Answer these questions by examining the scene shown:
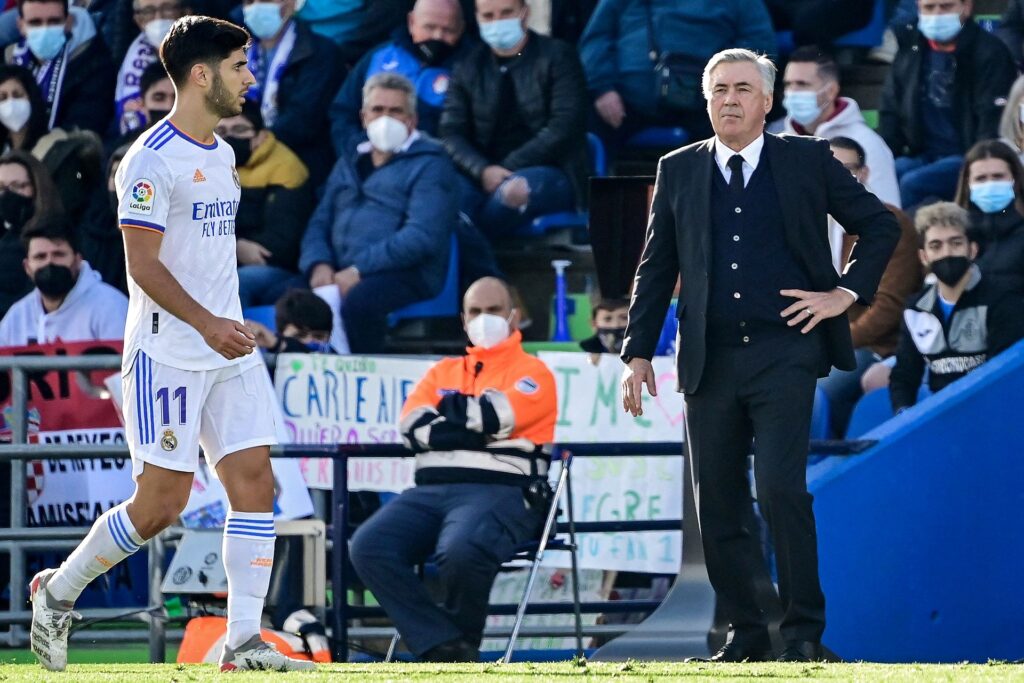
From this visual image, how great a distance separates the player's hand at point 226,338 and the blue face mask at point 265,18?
6776 mm

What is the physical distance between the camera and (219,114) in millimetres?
6484

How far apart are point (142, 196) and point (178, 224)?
0.16 meters

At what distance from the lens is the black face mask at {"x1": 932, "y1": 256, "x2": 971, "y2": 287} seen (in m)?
9.66

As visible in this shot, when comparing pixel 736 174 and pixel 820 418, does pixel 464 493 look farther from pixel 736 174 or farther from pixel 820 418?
pixel 736 174

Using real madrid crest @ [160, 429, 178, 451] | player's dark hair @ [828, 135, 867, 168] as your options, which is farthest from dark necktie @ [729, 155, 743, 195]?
player's dark hair @ [828, 135, 867, 168]

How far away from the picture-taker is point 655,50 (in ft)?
39.2

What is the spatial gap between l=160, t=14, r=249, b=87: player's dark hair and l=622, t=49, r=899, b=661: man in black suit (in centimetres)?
166

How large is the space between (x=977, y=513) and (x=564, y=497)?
7.26 ft

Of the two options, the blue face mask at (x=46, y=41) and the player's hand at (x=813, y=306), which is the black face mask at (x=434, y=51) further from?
the player's hand at (x=813, y=306)

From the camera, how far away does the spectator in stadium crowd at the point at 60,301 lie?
10.9m

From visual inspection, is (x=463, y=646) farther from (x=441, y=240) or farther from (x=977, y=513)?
(x=441, y=240)

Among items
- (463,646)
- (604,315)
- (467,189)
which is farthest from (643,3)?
(463,646)

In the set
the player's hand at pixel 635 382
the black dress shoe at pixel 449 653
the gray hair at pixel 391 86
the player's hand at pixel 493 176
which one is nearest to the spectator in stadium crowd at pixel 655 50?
the player's hand at pixel 493 176

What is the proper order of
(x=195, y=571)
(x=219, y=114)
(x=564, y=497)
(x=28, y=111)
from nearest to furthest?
(x=219, y=114)
(x=195, y=571)
(x=564, y=497)
(x=28, y=111)
